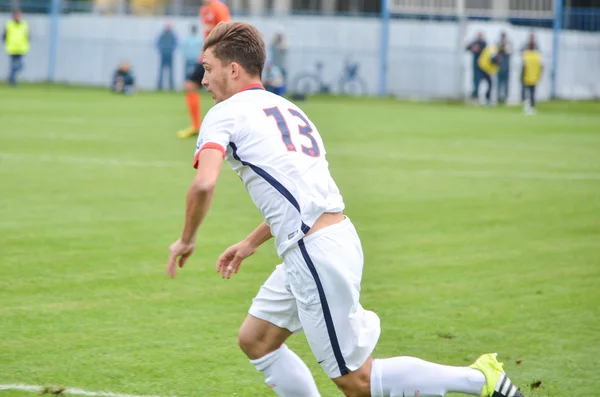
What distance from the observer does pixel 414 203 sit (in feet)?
42.9

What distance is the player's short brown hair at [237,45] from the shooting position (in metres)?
4.79

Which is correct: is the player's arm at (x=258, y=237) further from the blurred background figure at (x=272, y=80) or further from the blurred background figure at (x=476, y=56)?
the blurred background figure at (x=476, y=56)

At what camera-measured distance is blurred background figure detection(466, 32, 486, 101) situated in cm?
3612

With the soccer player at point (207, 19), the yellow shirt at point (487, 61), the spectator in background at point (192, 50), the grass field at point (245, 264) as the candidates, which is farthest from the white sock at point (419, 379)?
the spectator in background at point (192, 50)

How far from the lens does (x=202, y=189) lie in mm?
4430

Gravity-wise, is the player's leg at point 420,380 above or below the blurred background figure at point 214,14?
below

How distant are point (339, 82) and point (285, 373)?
35.6m

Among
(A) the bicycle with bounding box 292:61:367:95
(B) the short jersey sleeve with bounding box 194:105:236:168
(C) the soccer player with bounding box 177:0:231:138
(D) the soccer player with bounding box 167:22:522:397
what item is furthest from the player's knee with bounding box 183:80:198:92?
(A) the bicycle with bounding box 292:61:367:95

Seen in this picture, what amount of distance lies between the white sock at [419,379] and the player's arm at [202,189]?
0.96 m

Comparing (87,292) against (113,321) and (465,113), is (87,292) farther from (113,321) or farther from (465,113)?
(465,113)

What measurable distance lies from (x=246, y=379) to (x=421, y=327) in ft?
5.53

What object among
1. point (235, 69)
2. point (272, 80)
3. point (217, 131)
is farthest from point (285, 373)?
point (272, 80)

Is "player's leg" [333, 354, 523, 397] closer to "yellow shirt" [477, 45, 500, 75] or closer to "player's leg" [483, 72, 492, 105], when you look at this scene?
"yellow shirt" [477, 45, 500, 75]

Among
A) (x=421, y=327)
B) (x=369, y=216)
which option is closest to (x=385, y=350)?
(x=421, y=327)
